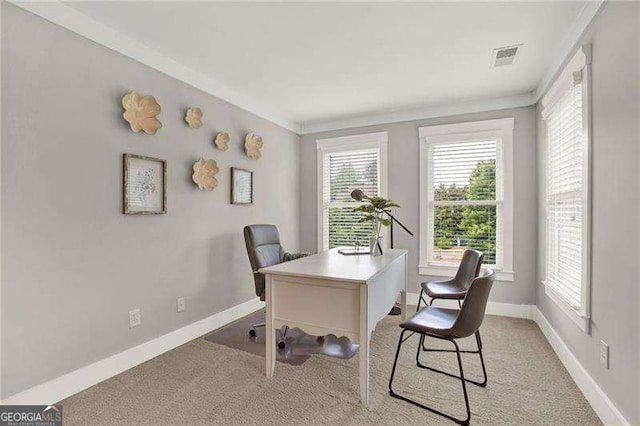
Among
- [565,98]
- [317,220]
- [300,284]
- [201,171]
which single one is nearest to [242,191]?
[201,171]

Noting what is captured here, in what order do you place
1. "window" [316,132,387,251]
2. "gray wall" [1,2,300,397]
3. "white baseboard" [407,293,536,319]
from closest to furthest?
"gray wall" [1,2,300,397], "white baseboard" [407,293,536,319], "window" [316,132,387,251]

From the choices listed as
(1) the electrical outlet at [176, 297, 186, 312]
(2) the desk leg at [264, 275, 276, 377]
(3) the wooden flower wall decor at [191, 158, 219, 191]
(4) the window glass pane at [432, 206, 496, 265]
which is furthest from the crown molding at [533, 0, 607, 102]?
(1) the electrical outlet at [176, 297, 186, 312]

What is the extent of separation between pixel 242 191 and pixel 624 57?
310cm

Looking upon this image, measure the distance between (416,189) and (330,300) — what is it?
2428 mm

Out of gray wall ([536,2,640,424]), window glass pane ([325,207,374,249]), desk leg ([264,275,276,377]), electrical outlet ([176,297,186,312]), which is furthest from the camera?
window glass pane ([325,207,374,249])

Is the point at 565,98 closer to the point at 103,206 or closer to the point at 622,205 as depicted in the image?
the point at 622,205

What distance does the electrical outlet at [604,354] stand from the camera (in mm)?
1769

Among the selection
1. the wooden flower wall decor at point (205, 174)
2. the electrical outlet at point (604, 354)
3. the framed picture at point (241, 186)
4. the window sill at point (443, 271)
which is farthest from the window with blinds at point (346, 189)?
the electrical outlet at point (604, 354)

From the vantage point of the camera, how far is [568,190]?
8.07 ft

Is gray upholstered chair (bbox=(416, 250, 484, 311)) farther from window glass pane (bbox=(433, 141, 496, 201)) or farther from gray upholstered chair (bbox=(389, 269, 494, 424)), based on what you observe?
window glass pane (bbox=(433, 141, 496, 201))

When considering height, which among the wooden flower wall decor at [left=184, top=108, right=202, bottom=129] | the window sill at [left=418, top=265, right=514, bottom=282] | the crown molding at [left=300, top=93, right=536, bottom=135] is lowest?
the window sill at [left=418, top=265, right=514, bottom=282]

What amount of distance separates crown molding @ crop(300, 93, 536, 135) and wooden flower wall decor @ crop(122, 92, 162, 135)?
2426 mm

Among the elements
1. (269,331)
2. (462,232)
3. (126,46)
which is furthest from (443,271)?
(126,46)

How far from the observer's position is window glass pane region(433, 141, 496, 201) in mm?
3701
